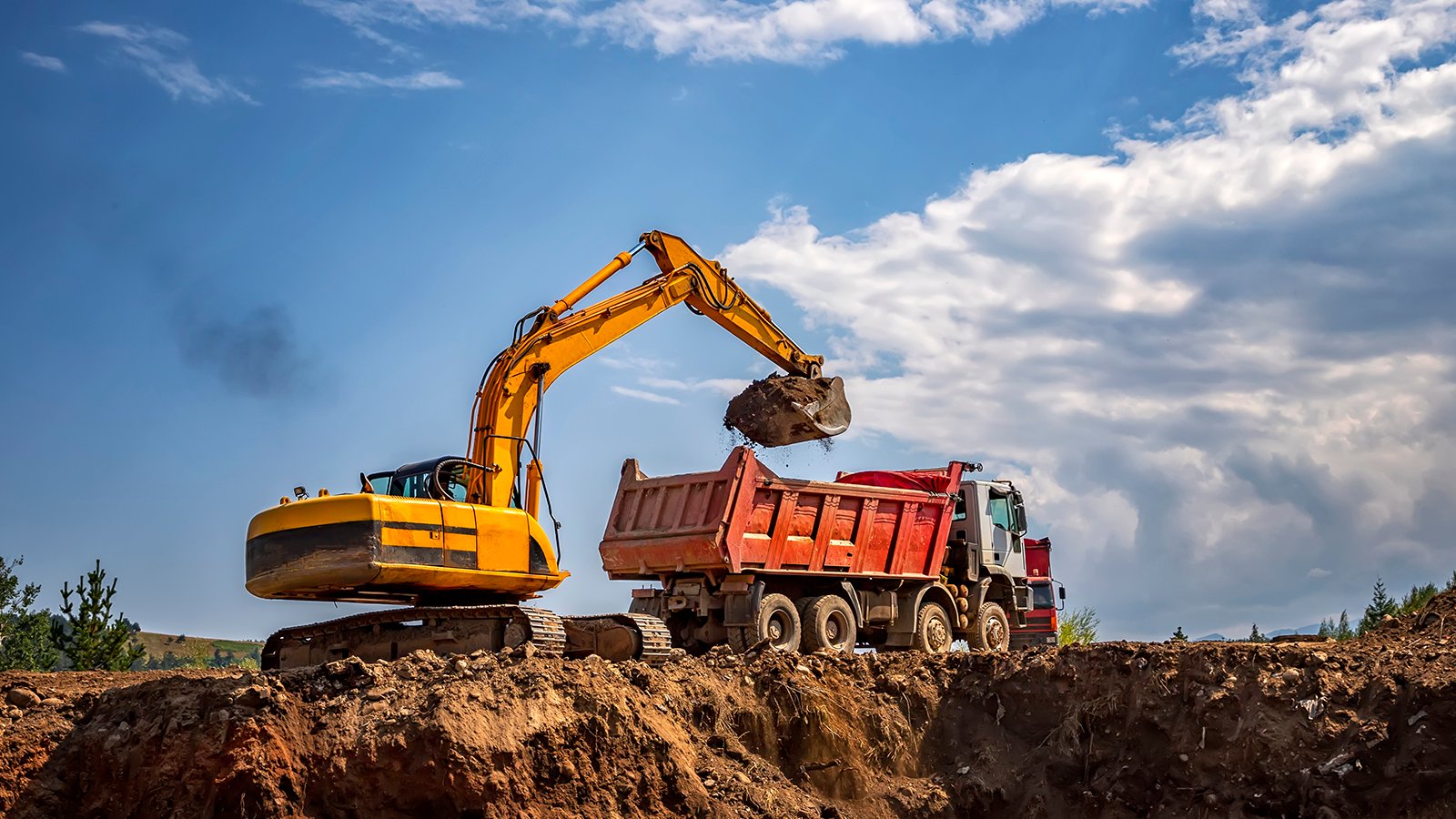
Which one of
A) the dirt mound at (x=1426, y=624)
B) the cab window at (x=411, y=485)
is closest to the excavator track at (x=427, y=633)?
the cab window at (x=411, y=485)

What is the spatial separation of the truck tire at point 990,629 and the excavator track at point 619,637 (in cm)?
761

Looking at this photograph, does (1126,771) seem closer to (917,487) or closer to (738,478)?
(738,478)

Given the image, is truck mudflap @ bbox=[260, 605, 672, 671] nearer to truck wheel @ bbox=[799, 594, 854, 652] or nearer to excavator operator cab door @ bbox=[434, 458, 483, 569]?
excavator operator cab door @ bbox=[434, 458, 483, 569]

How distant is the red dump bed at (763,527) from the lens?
1559 cm

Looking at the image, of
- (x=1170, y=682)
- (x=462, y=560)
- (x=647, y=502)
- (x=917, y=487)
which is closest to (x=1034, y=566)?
(x=917, y=487)

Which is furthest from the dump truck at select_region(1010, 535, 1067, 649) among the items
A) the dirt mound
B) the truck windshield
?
the dirt mound

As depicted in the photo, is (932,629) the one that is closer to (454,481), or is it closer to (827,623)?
(827,623)

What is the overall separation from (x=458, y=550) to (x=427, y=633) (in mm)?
1054

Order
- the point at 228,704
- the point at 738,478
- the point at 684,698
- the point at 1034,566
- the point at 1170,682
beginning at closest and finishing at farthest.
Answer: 1. the point at 228,704
2. the point at 684,698
3. the point at 1170,682
4. the point at 738,478
5. the point at 1034,566

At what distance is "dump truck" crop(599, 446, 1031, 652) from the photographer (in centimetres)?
1564

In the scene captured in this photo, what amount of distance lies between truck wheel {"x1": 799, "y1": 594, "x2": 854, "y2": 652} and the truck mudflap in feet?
10.8

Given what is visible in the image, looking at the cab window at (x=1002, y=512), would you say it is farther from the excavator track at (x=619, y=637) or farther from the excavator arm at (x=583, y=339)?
the excavator track at (x=619, y=637)

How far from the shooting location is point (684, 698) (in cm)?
1066

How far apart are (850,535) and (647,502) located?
2924 mm
